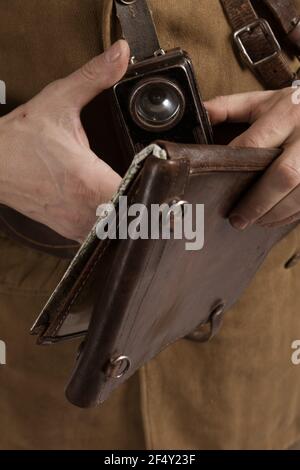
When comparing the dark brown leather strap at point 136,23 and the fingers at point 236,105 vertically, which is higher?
the dark brown leather strap at point 136,23

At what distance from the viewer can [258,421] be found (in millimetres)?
1225

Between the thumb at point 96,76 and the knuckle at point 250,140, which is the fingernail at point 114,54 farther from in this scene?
the knuckle at point 250,140

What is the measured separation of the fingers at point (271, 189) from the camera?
707 millimetres

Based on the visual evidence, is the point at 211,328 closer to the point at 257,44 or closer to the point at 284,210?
the point at 284,210

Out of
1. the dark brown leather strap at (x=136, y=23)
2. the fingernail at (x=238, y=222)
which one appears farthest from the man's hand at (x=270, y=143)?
the dark brown leather strap at (x=136, y=23)

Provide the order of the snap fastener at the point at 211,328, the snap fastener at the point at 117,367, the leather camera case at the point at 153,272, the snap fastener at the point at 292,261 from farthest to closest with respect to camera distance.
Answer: the snap fastener at the point at 292,261, the snap fastener at the point at 211,328, the snap fastener at the point at 117,367, the leather camera case at the point at 153,272

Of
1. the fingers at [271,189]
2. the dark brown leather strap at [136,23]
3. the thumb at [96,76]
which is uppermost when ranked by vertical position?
the dark brown leather strap at [136,23]

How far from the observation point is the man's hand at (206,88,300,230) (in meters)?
0.71

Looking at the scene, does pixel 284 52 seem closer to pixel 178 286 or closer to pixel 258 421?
pixel 178 286

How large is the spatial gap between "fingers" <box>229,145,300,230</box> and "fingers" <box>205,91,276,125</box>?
0.12m

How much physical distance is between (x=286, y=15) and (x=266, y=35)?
0.04 m

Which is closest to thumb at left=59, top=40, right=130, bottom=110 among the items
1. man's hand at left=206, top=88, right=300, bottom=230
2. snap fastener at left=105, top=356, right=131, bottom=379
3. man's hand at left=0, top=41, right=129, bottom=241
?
man's hand at left=0, top=41, right=129, bottom=241

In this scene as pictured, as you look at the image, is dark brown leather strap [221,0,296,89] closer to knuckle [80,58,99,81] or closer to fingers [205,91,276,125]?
fingers [205,91,276,125]

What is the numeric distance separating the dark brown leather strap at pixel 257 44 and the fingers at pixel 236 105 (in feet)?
0.13
